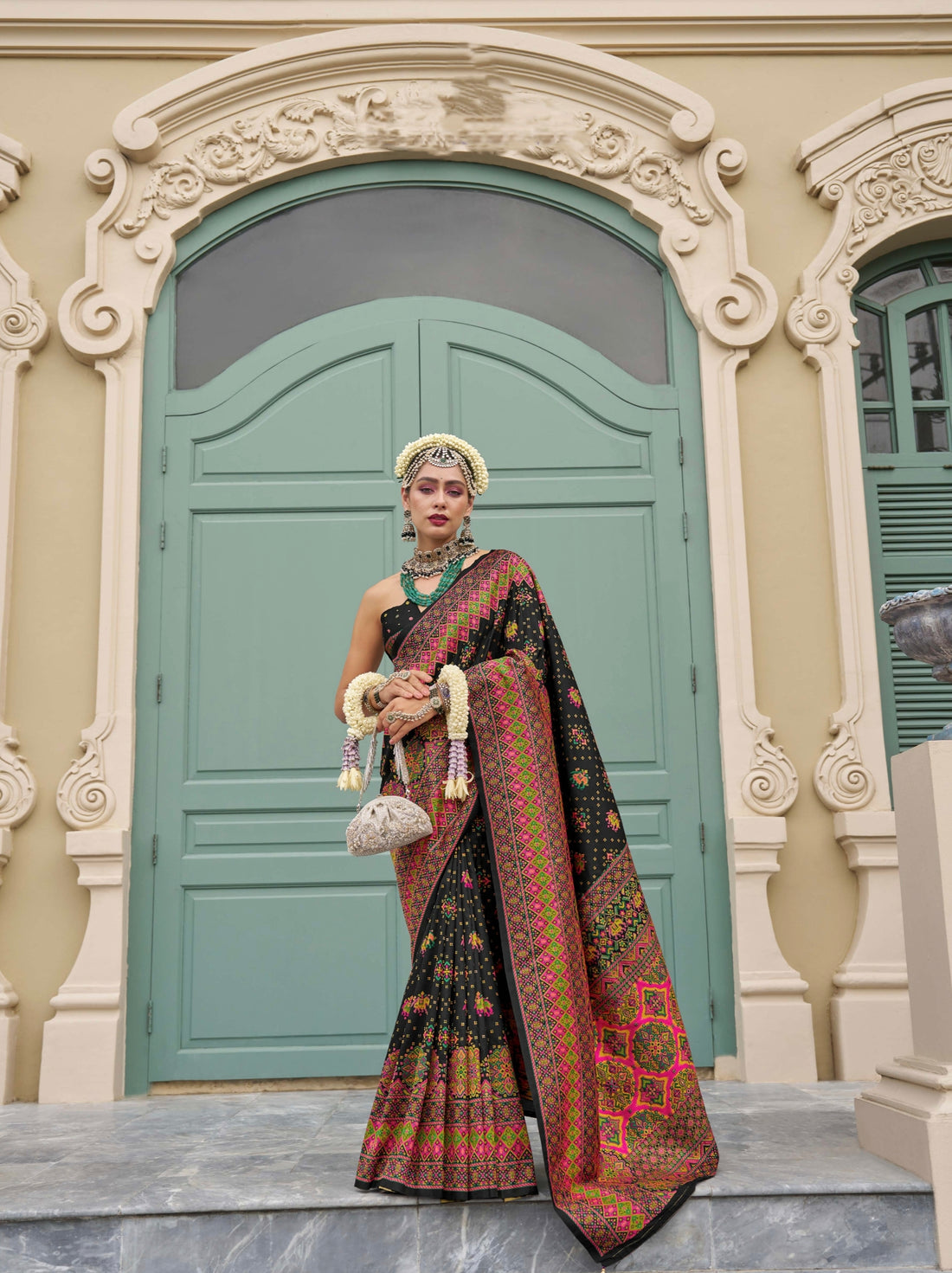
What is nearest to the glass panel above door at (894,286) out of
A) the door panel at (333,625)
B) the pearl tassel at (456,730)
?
the door panel at (333,625)

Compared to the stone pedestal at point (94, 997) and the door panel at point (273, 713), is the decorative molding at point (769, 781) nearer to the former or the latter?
the door panel at point (273, 713)

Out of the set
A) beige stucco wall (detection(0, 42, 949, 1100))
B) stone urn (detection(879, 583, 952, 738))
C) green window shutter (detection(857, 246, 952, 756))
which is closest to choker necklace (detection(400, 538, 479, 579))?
stone urn (detection(879, 583, 952, 738))

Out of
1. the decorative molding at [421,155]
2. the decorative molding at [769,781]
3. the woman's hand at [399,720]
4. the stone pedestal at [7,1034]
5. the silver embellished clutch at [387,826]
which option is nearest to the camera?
the silver embellished clutch at [387,826]

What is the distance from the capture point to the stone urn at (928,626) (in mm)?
2793

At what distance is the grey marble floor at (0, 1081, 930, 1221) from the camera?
2496mm

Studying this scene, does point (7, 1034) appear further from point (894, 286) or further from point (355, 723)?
Result: point (894, 286)

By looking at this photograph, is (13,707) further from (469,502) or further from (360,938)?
(469,502)

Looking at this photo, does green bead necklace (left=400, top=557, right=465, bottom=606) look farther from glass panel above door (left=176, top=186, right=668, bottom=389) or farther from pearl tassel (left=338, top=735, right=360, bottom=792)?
glass panel above door (left=176, top=186, right=668, bottom=389)

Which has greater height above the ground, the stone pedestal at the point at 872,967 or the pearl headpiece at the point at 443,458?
the pearl headpiece at the point at 443,458

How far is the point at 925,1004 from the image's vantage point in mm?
2807

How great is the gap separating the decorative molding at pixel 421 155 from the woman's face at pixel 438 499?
1.89 metres

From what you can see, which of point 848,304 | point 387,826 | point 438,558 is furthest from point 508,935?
point 848,304

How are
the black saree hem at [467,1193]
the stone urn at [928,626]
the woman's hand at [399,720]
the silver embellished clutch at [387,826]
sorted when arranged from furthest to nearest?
the stone urn at [928,626] → the woman's hand at [399,720] → the silver embellished clutch at [387,826] → the black saree hem at [467,1193]

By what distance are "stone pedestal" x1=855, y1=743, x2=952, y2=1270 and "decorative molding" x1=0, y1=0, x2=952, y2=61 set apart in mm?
3470
